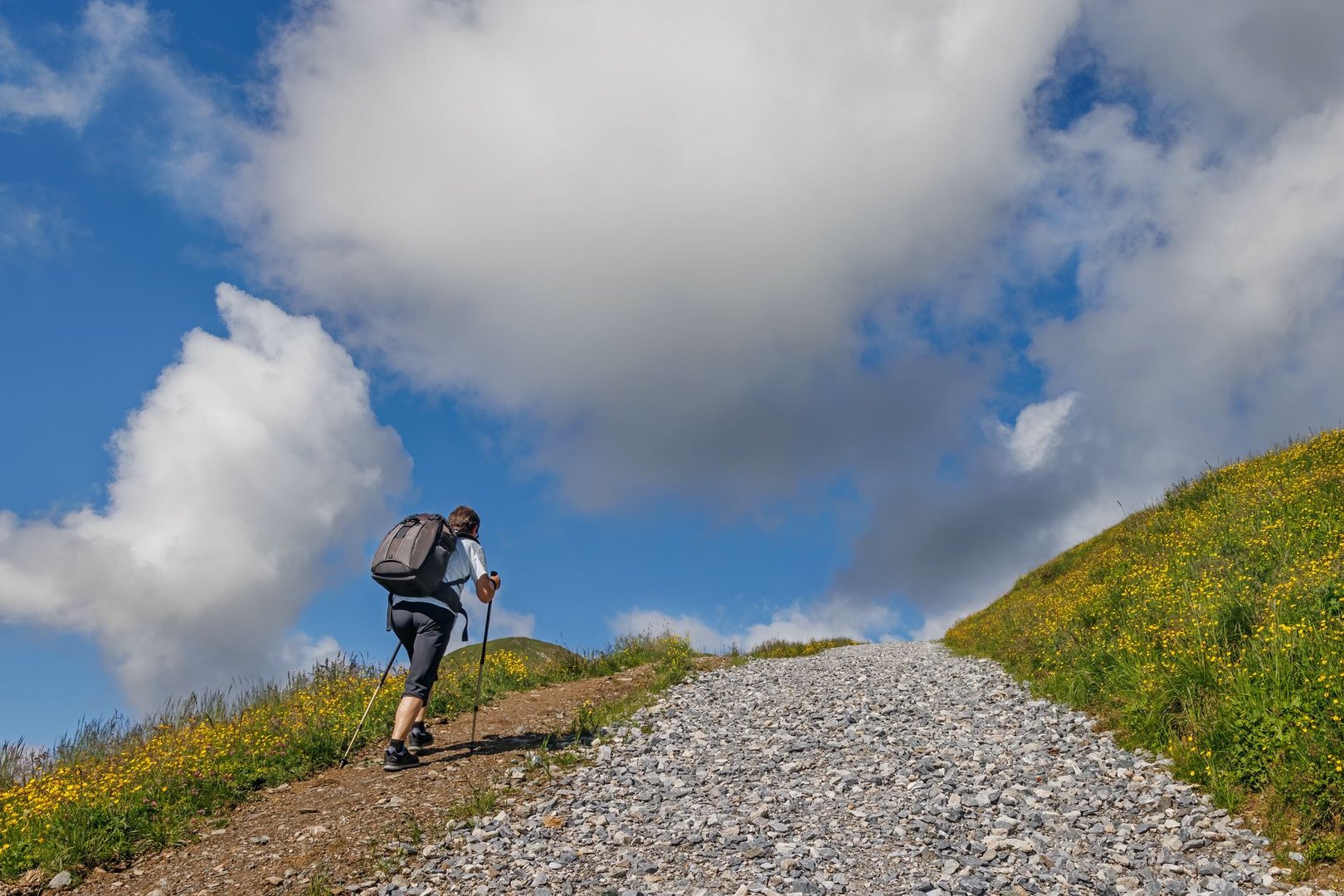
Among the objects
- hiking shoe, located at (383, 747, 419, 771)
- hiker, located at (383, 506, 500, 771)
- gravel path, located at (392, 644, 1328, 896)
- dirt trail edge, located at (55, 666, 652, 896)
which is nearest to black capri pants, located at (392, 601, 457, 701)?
hiker, located at (383, 506, 500, 771)

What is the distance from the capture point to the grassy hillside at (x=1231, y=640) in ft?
31.2

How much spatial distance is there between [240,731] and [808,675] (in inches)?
494

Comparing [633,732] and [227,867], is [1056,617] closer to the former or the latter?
[633,732]

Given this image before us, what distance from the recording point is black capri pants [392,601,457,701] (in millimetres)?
12898

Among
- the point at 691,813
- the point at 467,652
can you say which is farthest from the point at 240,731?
the point at 467,652

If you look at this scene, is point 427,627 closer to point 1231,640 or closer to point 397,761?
point 397,761

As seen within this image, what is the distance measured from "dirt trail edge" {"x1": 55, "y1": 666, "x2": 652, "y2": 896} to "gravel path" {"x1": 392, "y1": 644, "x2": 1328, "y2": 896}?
847 mm

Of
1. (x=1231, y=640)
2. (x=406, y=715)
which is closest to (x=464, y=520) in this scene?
(x=406, y=715)

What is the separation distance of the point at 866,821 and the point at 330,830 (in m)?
6.92

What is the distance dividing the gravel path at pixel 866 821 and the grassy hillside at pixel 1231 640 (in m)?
0.66

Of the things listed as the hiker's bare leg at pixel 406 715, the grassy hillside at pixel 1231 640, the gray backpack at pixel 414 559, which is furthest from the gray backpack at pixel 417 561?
the grassy hillside at pixel 1231 640

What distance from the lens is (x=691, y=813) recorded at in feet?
34.7

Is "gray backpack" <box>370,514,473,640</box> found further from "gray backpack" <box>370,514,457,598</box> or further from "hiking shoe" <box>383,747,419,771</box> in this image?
"hiking shoe" <box>383,747,419,771</box>

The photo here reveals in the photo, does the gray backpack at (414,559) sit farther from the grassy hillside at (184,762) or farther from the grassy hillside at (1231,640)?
the grassy hillside at (1231,640)
